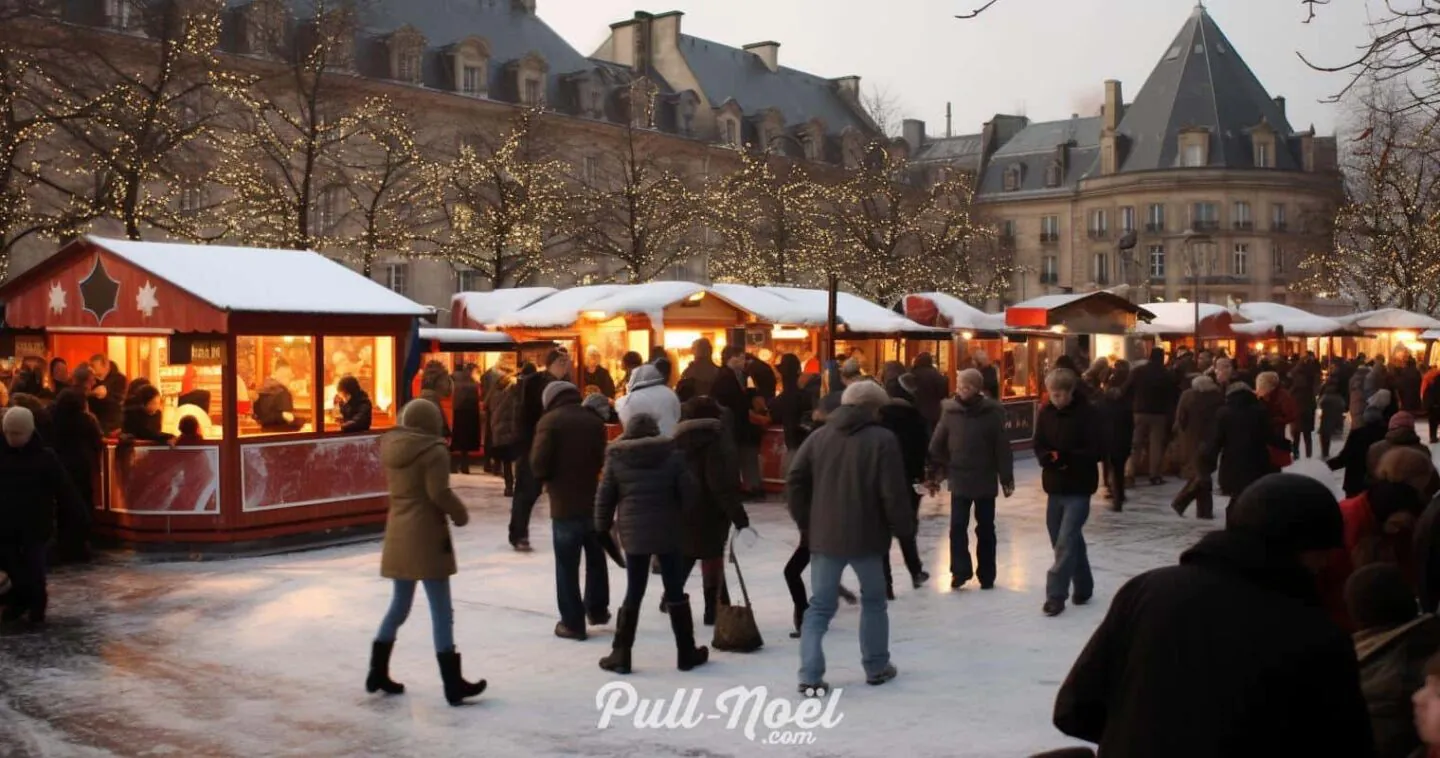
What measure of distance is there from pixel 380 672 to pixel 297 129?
23332mm

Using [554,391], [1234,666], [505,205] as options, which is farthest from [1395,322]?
[1234,666]

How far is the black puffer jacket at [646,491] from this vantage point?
7.66 meters

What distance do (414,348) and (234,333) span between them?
250 cm

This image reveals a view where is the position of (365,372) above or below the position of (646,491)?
above

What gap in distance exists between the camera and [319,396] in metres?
13.4

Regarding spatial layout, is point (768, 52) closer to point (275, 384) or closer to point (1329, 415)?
point (1329, 415)

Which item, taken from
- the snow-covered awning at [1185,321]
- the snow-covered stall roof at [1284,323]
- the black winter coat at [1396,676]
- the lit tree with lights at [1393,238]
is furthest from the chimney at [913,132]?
the black winter coat at [1396,676]

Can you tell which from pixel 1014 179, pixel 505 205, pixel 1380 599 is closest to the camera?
pixel 1380 599

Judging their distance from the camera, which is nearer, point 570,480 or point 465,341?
point 570,480

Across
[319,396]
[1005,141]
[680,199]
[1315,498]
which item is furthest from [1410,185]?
[1315,498]

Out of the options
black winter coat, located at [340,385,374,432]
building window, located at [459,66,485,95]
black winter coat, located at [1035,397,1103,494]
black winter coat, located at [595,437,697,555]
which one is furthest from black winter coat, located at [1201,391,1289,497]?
building window, located at [459,66,485,95]

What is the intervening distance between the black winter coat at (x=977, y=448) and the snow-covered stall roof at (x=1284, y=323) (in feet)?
82.4

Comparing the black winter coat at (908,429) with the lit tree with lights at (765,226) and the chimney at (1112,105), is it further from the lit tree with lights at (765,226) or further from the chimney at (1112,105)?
the chimney at (1112,105)

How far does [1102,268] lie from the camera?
70.5 meters
